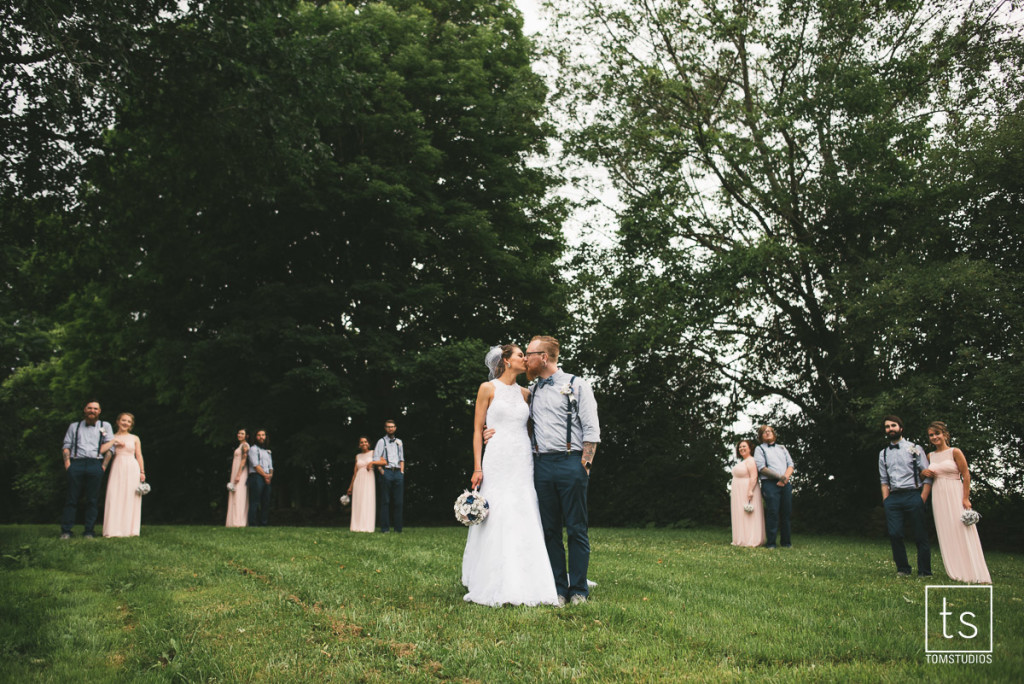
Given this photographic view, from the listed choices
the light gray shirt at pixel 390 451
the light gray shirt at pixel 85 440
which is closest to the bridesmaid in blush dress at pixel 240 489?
the light gray shirt at pixel 390 451

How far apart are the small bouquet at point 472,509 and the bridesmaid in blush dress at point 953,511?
6.52 m

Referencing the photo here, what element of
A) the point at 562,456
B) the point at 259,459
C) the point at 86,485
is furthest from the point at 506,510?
the point at 259,459

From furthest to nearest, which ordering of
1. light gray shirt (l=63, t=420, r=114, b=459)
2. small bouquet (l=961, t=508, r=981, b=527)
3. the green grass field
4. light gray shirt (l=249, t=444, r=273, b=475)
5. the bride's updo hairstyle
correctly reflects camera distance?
→ light gray shirt (l=249, t=444, r=273, b=475) < light gray shirt (l=63, t=420, r=114, b=459) < small bouquet (l=961, t=508, r=981, b=527) < the bride's updo hairstyle < the green grass field

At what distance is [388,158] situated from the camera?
23.5 m

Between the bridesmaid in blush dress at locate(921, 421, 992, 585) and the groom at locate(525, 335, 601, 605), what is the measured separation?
5.78m

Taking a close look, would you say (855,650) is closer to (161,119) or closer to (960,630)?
(960,630)

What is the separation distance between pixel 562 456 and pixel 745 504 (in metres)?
10.9

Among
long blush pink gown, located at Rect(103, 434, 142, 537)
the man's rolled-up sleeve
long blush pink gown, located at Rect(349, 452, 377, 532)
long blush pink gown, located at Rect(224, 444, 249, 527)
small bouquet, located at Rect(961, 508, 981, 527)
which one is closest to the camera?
the man's rolled-up sleeve

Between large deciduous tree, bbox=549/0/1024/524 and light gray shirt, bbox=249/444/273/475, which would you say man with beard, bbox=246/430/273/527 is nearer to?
light gray shirt, bbox=249/444/273/475

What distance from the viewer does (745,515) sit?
17.2m

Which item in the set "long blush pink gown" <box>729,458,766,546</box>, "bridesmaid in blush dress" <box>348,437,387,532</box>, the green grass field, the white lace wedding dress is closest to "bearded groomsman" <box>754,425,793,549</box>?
"long blush pink gown" <box>729,458,766,546</box>

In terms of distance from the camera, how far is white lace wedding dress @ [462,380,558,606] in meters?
6.84

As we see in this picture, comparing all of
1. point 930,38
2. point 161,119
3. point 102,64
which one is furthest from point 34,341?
point 930,38

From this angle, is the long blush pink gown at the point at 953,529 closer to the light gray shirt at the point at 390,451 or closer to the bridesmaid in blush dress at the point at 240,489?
the light gray shirt at the point at 390,451
